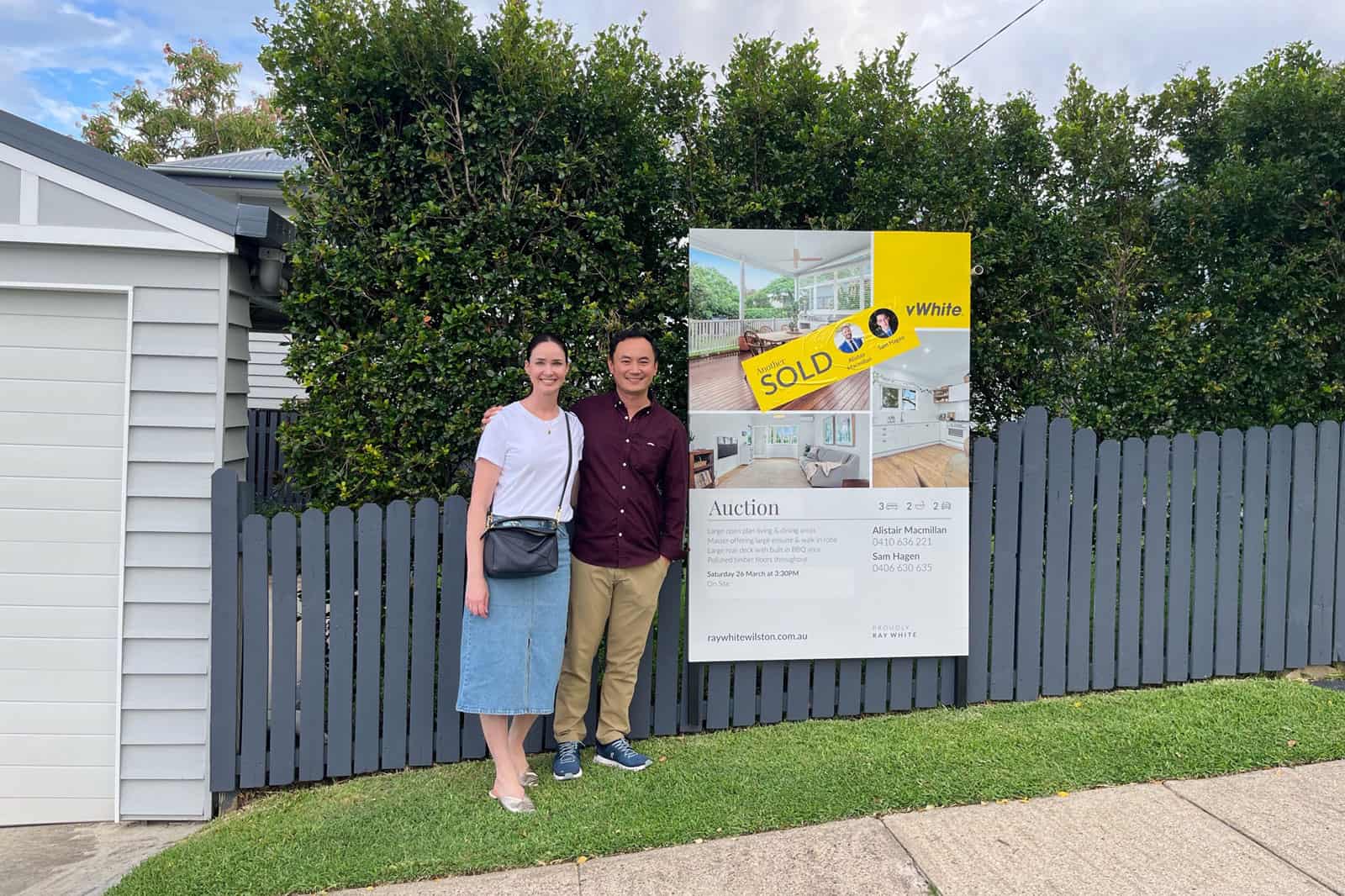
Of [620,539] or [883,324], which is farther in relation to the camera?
[883,324]

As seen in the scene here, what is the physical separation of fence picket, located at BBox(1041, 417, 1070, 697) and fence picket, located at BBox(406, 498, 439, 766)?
122 inches

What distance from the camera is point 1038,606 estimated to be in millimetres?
4594

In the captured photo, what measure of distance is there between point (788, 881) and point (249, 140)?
24.2m

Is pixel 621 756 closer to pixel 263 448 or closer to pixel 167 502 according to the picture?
pixel 167 502

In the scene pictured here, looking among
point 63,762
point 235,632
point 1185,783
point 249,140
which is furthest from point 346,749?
point 249,140

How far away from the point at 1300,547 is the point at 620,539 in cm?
389

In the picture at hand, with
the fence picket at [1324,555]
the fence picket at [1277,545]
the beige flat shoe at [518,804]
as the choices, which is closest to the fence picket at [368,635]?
the beige flat shoe at [518,804]

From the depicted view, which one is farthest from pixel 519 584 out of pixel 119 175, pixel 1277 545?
pixel 1277 545

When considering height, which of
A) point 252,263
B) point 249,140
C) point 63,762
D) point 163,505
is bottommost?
point 63,762

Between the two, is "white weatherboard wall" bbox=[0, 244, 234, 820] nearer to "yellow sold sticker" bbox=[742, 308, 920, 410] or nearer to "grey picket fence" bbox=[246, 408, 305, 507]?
"yellow sold sticker" bbox=[742, 308, 920, 410]

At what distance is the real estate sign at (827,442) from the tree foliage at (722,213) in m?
0.22

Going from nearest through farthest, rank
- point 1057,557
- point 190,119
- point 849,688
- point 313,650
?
point 313,650 → point 849,688 → point 1057,557 → point 190,119

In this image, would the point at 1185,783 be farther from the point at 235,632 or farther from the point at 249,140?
the point at 249,140

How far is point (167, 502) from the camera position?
3934mm
